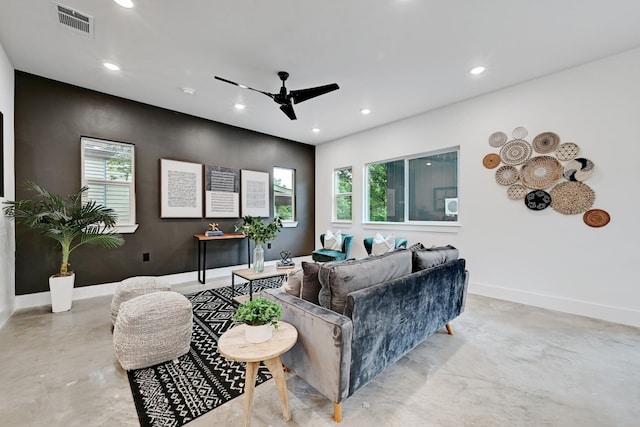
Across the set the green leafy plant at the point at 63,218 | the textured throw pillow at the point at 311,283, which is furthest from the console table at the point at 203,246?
the textured throw pillow at the point at 311,283

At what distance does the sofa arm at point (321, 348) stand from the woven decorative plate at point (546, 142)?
3560mm

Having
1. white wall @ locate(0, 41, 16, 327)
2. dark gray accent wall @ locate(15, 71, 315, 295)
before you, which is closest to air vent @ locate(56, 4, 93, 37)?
white wall @ locate(0, 41, 16, 327)

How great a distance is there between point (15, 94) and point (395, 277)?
495cm

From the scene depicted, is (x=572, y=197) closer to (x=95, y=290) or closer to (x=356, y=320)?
(x=356, y=320)

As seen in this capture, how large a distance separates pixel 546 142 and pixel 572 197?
0.75 m

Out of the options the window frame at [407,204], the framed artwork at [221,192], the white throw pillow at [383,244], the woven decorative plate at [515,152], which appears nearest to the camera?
the woven decorative plate at [515,152]

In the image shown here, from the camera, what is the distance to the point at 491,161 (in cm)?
380

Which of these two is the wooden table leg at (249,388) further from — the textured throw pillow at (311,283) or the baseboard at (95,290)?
the baseboard at (95,290)

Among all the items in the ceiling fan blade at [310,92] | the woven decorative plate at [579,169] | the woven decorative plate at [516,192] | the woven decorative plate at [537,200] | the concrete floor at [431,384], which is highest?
the ceiling fan blade at [310,92]

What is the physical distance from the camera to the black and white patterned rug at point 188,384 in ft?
5.23

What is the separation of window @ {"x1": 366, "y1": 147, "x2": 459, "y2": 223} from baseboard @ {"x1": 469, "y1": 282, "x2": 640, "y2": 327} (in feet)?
3.82

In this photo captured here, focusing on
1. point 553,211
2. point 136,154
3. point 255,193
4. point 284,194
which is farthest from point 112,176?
point 553,211

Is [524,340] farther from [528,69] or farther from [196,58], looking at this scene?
[196,58]

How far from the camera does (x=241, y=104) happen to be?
13.7 ft
